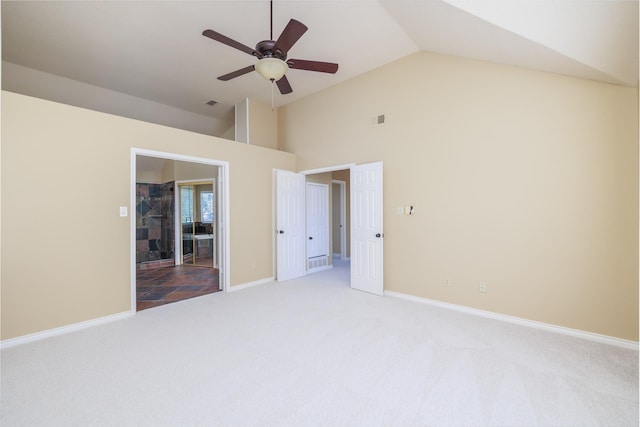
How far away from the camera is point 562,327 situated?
2889 mm

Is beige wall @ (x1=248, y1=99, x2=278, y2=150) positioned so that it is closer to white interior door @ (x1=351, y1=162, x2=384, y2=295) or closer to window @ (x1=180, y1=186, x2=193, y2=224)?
white interior door @ (x1=351, y1=162, x2=384, y2=295)

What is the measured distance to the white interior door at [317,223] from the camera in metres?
Answer: 5.88

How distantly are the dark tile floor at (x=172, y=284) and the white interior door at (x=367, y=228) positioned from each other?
247cm

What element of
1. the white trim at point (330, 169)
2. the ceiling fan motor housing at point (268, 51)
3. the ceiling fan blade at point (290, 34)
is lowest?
the white trim at point (330, 169)

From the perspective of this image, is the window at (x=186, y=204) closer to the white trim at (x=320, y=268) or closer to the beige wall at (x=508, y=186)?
the white trim at (x=320, y=268)

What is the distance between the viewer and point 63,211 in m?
2.99

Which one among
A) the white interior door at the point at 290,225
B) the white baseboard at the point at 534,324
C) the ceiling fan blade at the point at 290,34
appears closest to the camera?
the ceiling fan blade at the point at 290,34

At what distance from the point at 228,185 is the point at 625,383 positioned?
4.93 metres

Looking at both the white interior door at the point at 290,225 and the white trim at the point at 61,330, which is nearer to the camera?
the white trim at the point at 61,330

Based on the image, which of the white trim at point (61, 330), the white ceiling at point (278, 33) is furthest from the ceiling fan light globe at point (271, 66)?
the white trim at point (61, 330)

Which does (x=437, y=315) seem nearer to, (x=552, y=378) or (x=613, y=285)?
(x=552, y=378)

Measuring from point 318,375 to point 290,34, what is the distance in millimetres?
2885

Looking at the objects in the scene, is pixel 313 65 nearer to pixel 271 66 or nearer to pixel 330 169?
pixel 271 66

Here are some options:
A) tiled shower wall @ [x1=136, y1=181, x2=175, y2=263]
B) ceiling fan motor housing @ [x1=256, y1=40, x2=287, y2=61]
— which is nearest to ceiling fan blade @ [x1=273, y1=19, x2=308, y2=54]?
ceiling fan motor housing @ [x1=256, y1=40, x2=287, y2=61]
